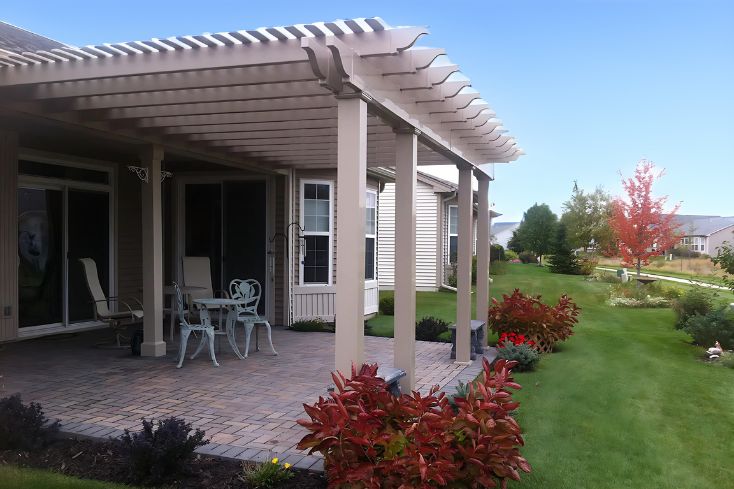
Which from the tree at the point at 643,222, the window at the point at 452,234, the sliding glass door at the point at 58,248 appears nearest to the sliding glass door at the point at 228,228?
the sliding glass door at the point at 58,248

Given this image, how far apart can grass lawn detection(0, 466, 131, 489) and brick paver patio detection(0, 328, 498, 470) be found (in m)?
0.57

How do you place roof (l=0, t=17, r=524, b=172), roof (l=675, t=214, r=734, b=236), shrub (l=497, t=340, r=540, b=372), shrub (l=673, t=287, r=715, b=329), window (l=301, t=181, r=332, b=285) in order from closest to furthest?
roof (l=0, t=17, r=524, b=172)
shrub (l=497, t=340, r=540, b=372)
window (l=301, t=181, r=332, b=285)
shrub (l=673, t=287, r=715, b=329)
roof (l=675, t=214, r=734, b=236)

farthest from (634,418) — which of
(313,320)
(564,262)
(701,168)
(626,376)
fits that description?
(564,262)

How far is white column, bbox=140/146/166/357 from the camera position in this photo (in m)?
6.75

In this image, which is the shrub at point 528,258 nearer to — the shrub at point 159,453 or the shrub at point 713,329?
the shrub at point 713,329

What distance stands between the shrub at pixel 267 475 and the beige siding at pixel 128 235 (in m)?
6.58

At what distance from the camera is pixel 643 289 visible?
50.4ft

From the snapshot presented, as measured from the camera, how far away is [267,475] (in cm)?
333

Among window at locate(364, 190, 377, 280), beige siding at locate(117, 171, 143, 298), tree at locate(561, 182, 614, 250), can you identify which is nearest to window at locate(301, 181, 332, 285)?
window at locate(364, 190, 377, 280)

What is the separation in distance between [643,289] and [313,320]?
389 inches

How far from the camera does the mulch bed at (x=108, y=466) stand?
134 inches

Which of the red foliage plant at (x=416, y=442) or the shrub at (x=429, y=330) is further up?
the red foliage plant at (x=416, y=442)

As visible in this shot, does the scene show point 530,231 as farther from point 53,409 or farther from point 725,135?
point 53,409

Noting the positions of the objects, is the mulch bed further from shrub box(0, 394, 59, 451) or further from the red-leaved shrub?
the red-leaved shrub
